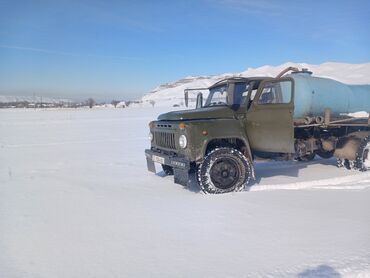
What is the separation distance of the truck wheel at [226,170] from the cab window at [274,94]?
4.14 ft

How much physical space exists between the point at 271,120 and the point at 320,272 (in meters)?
3.99

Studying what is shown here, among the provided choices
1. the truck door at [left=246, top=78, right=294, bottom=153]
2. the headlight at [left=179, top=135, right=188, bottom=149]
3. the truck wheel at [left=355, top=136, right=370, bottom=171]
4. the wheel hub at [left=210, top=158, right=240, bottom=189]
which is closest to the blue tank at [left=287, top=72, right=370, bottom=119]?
the truck wheel at [left=355, top=136, right=370, bottom=171]

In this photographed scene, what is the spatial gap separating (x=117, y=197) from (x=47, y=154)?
6709 mm

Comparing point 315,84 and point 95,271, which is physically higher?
point 315,84

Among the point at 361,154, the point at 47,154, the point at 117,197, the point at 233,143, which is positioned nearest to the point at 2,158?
the point at 47,154

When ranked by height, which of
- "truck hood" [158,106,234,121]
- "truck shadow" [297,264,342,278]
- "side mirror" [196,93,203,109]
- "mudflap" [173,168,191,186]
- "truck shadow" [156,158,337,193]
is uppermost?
"side mirror" [196,93,203,109]

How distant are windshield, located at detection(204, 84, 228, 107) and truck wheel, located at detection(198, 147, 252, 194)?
4.16ft

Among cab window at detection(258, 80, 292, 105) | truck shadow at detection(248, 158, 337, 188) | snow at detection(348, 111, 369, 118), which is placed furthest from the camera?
snow at detection(348, 111, 369, 118)

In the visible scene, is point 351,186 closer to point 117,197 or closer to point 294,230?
point 294,230

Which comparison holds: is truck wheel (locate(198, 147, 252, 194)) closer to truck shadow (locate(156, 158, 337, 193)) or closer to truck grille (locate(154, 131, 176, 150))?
truck shadow (locate(156, 158, 337, 193))

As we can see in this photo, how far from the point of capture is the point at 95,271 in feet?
11.0

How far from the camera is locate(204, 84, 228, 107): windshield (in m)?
7.39

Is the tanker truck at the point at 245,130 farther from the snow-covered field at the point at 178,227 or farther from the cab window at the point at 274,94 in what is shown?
the snow-covered field at the point at 178,227

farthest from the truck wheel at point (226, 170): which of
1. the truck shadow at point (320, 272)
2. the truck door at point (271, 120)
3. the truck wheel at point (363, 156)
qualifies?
the truck wheel at point (363, 156)
